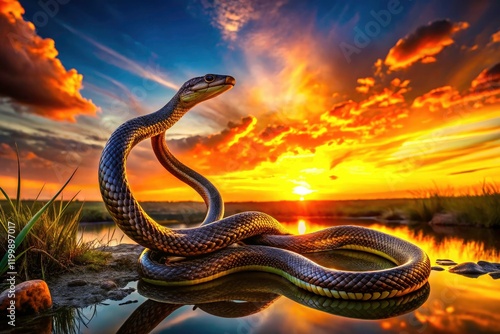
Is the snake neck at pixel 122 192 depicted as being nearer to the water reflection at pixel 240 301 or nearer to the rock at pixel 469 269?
the water reflection at pixel 240 301

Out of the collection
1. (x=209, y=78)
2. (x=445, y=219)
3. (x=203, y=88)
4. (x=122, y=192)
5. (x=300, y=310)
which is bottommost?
(x=300, y=310)

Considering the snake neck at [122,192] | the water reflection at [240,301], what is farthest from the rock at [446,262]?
the snake neck at [122,192]

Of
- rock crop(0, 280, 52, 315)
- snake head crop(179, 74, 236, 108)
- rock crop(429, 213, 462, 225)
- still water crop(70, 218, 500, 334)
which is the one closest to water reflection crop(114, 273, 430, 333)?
still water crop(70, 218, 500, 334)

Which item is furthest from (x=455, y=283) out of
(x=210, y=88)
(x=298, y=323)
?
(x=210, y=88)

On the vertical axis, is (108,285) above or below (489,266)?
below

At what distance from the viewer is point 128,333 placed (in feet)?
9.60

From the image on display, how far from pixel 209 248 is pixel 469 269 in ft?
12.6

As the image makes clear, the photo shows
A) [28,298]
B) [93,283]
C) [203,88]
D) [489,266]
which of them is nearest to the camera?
[28,298]

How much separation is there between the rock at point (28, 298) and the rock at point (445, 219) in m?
11.9

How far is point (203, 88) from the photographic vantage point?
5699mm

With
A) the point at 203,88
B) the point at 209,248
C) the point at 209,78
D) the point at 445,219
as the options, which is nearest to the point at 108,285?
the point at 209,248

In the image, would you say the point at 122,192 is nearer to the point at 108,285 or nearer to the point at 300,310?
the point at 108,285

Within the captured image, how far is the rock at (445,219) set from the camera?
11.4 m

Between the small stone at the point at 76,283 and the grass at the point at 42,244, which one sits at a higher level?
the grass at the point at 42,244
